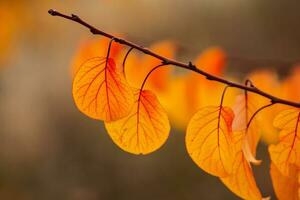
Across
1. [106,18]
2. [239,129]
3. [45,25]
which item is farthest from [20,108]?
[239,129]

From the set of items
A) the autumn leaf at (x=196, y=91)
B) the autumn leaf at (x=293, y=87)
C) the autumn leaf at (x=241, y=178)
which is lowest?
the autumn leaf at (x=241, y=178)

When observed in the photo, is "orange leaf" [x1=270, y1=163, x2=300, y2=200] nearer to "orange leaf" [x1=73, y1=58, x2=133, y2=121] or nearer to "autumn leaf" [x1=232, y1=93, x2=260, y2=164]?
"autumn leaf" [x1=232, y1=93, x2=260, y2=164]

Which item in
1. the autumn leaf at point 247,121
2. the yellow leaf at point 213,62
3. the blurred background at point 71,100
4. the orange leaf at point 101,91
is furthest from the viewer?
the blurred background at point 71,100

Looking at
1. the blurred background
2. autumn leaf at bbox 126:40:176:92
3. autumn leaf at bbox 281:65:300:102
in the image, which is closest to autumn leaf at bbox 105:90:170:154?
autumn leaf at bbox 126:40:176:92

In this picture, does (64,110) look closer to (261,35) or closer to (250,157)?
(261,35)

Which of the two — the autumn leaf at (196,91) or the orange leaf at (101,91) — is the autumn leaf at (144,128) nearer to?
the orange leaf at (101,91)

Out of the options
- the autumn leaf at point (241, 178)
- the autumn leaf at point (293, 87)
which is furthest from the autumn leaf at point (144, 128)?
the autumn leaf at point (293, 87)

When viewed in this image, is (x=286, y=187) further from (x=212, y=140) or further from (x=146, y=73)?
(x=146, y=73)
